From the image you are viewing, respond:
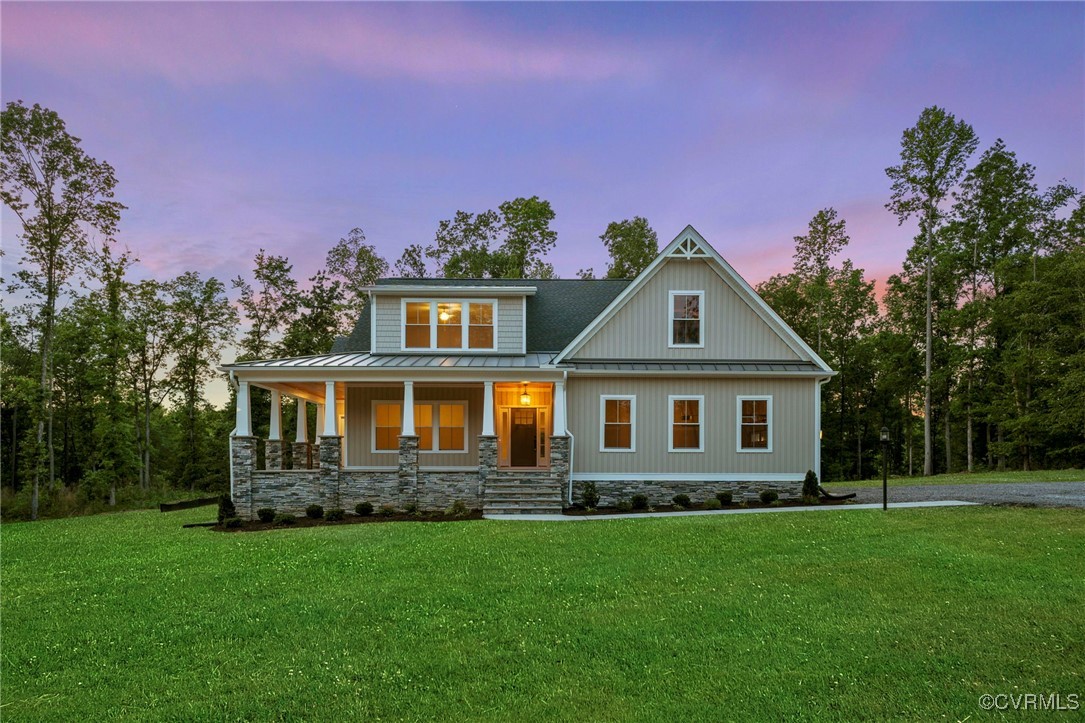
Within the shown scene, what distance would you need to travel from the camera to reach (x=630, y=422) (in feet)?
51.0

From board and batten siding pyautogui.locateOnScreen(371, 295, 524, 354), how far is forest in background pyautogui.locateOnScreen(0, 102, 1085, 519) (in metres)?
12.4

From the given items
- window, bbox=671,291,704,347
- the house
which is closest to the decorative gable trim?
the house

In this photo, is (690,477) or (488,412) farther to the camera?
(690,477)

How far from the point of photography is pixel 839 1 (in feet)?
49.0

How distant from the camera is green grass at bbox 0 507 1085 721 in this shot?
4.29m

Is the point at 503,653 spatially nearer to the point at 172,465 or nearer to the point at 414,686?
the point at 414,686

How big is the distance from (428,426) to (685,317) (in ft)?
28.1

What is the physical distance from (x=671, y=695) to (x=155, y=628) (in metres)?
5.44

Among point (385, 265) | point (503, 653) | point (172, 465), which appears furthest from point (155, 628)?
point (172, 465)

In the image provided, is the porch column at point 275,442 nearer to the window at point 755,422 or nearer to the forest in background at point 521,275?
the forest in background at point 521,275

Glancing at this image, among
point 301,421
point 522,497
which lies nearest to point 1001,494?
point 522,497

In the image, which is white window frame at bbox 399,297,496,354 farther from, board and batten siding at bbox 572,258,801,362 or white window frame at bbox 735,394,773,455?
white window frame at bbox 735,394,773,455

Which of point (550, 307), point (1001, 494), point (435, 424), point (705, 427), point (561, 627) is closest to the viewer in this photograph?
point (561, 627)

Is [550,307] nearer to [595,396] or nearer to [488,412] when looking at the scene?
[595,396]
